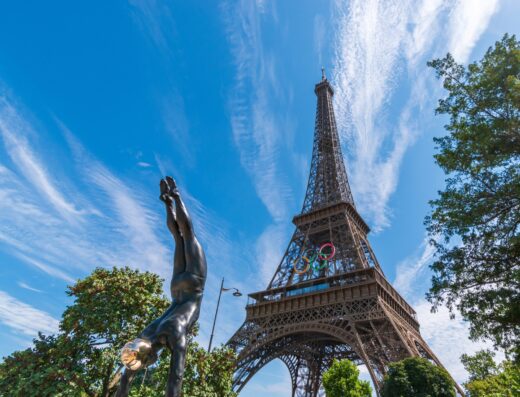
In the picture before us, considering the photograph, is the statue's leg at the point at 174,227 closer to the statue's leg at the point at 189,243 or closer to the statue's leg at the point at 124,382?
the statue's leg at the point at 189,243

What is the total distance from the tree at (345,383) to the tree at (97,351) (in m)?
12.1

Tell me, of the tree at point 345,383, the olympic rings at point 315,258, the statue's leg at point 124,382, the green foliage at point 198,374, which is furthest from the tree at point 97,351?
the olympic rings at point 315,258

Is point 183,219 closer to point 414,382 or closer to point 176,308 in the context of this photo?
point 176,308

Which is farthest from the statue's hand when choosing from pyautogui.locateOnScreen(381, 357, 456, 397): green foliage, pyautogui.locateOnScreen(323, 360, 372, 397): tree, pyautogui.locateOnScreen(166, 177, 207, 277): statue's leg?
pyautogui.locateOnScreen(323, 360, 372, 397): tree

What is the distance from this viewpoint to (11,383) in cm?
1254

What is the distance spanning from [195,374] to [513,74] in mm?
17288

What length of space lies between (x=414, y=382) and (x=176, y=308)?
22399 millimetres

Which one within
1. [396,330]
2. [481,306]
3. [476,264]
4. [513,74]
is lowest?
[481,306]

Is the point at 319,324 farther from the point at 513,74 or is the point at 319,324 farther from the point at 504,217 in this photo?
the point at 513,74

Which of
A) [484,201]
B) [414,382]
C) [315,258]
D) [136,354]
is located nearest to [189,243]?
[136,354]

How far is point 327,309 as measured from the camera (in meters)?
29.3

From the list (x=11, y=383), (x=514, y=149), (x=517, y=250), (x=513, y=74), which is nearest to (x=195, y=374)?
(x=11, y=383)

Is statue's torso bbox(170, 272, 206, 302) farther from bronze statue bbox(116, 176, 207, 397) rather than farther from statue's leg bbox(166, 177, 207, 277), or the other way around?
statue's leg bbox(166, 177, 207, 277)

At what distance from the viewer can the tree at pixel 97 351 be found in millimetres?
12180
